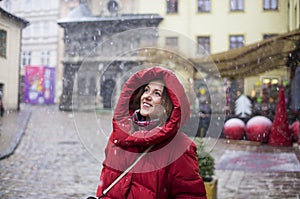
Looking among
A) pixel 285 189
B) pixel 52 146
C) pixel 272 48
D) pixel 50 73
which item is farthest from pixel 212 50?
pixel 285 189

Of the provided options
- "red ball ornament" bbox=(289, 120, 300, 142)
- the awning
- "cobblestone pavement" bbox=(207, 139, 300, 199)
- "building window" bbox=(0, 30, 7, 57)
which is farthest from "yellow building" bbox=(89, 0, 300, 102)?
"building window" bbox=(0, 30, 7, 57)

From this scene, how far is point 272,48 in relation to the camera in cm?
1455

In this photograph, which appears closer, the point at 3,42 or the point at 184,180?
the point at 184,180

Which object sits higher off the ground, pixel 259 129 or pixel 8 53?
pixel 8 53

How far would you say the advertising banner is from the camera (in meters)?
27.4

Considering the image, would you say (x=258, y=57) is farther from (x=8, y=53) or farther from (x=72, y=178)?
(x=8, y=53)

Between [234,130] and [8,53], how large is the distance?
32.0ft

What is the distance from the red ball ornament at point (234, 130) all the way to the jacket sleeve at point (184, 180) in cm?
1285

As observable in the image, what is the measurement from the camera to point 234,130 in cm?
1480

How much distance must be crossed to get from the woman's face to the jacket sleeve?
31 cm

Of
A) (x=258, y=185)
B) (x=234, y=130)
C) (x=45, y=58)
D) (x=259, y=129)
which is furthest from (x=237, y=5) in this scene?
(x=258, y=185)

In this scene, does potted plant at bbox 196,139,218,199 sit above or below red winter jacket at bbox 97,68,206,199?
below

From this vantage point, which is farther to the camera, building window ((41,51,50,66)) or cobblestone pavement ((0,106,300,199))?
building window ((41,51,50,66))

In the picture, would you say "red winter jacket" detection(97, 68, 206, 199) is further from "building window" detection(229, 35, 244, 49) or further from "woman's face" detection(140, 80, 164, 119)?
"building window" detection(229, 35, 244, 49)
